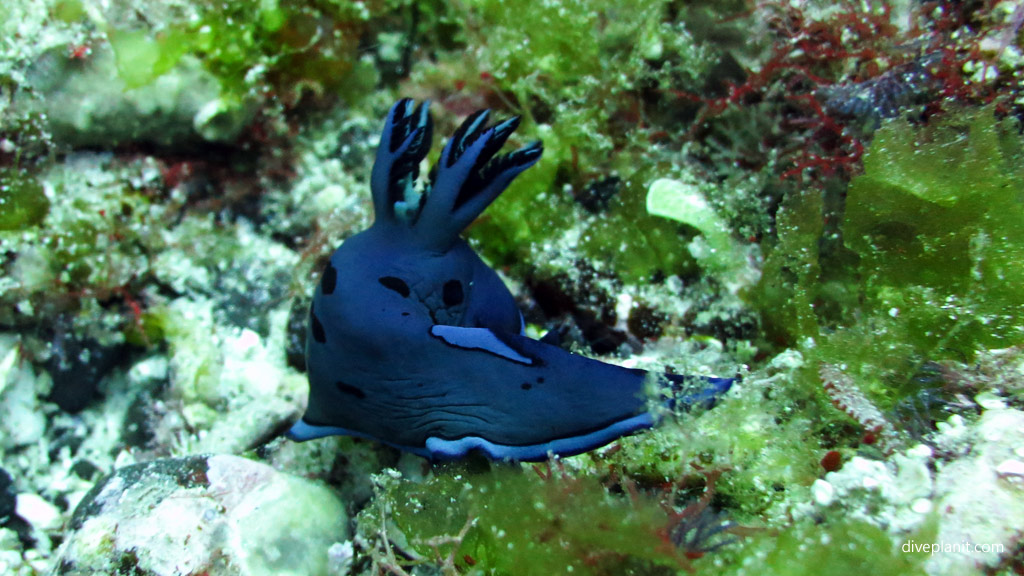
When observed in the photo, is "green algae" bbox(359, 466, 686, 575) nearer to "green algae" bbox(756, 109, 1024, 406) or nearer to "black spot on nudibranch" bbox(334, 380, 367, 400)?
"black spot on nudibranch" bbox(334, 380, 367, 400)

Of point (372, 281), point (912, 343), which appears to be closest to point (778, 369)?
point (912, 343)

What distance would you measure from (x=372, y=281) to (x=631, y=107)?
1869 mm

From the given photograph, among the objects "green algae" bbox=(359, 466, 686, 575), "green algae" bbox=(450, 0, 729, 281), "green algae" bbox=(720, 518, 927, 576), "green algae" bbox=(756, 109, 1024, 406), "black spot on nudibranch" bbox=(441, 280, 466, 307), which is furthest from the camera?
"green algae" bbox=(450, 0, 729, 281)

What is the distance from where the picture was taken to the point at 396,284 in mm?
2531

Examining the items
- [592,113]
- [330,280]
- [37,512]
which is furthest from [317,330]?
[37,512]

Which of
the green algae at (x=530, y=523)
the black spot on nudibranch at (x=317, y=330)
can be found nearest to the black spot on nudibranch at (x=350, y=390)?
the black spot on nudibranch at (x=317, y=330)

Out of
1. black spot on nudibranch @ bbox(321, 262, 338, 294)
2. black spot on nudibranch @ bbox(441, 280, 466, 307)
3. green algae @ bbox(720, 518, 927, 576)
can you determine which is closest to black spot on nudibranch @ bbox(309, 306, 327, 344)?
black spot on nudibranch @ bbox(321, 262, 338, 294)

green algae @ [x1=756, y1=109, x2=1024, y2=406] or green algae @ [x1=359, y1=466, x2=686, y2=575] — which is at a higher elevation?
green algae @ [x1=756, y1=109, x2=1024, y2=406]

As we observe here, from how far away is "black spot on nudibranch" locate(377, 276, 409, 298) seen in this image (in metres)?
2.51

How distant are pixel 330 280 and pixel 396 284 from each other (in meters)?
0.31

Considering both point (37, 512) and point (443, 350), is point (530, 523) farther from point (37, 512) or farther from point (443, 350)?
point (37, 512)

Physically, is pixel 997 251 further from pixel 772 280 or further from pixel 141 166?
pixel 141 166

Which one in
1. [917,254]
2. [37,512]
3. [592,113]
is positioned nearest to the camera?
[917,254]

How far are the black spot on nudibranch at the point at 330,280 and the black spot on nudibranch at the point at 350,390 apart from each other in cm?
39
